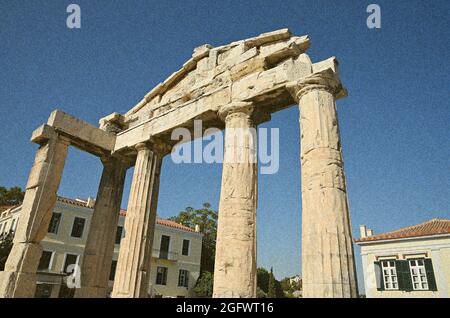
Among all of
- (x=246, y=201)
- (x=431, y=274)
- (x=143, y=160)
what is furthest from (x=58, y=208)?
(x=431, y=274)

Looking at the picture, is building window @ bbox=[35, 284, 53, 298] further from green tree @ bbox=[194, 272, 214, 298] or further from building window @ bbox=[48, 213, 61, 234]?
green tree @ bbox=[194, 272, 214, 298]

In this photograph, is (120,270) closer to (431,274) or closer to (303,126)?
(303,126)

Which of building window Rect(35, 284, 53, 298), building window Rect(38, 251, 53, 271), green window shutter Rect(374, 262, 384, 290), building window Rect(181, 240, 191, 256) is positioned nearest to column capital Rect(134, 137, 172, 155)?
building window Rect(38, 251, 53, 271)

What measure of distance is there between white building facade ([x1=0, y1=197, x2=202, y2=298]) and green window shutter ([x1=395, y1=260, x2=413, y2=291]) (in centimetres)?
1712

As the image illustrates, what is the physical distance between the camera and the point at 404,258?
1886cm

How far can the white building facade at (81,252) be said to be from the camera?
2120cm

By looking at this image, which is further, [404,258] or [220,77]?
[404,258]

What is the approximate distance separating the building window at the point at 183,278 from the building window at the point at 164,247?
7.64ft

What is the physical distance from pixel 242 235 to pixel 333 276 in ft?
7.27

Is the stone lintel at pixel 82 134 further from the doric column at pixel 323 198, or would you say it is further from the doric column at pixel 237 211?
the doric column at pixel 323 198

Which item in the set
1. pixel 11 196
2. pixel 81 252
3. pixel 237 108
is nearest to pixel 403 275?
pixel 237 108

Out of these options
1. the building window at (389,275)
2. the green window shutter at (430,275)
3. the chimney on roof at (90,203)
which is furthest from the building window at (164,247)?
the green window shutter at (430,275)
